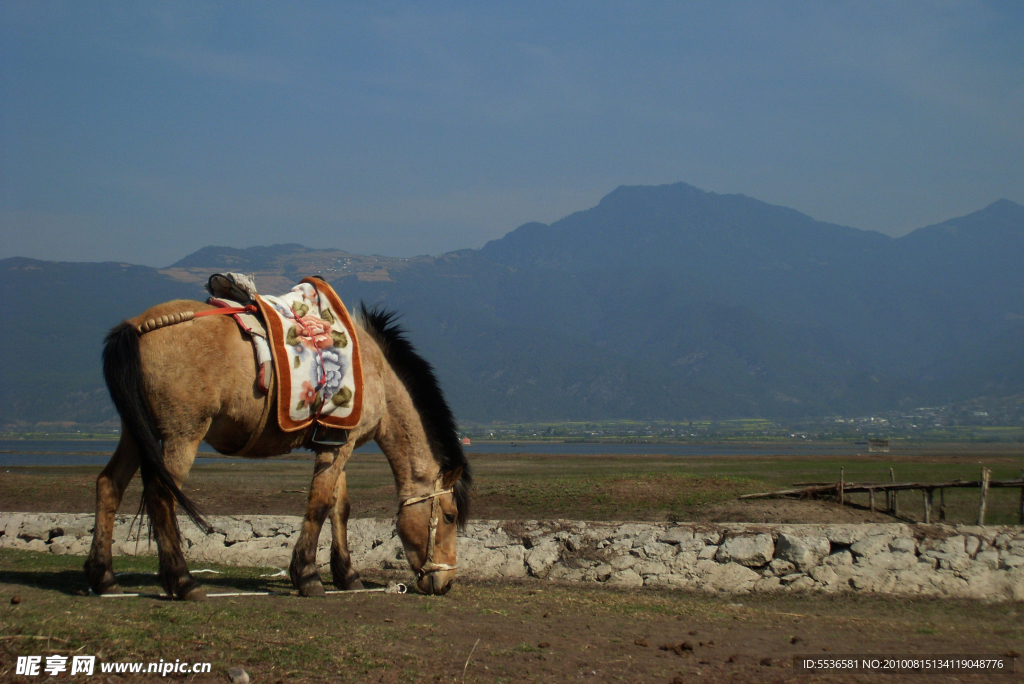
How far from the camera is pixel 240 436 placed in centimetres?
736

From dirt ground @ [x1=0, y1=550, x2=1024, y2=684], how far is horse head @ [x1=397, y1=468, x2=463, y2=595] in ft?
1.02

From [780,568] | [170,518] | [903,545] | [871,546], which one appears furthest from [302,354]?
[903,545]

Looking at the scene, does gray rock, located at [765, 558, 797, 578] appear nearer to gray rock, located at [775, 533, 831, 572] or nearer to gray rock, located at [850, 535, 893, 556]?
gray rock, located at [775, 533, 831, 572]

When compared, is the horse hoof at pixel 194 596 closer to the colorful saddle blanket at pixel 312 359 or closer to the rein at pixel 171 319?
the colorful saddle blanket at pixel 312 359

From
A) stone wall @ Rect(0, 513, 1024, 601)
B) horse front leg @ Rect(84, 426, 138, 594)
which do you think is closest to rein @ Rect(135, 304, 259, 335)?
horse front leg @ Rect(84, 426, 138, 594)

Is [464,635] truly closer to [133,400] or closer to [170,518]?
[170,518]

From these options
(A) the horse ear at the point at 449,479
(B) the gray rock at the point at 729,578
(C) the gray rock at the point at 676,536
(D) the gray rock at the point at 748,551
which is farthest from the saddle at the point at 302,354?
(D) the gray rock at the point at 748,551

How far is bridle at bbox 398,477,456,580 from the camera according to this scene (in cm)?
845

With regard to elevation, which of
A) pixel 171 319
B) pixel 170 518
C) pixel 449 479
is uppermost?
pixel 171 319

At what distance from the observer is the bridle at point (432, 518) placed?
845 centimetres

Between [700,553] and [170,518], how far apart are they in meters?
7.76

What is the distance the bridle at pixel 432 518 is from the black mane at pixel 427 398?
0.25m

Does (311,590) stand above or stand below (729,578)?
above

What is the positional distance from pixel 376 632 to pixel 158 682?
1.88 metres
